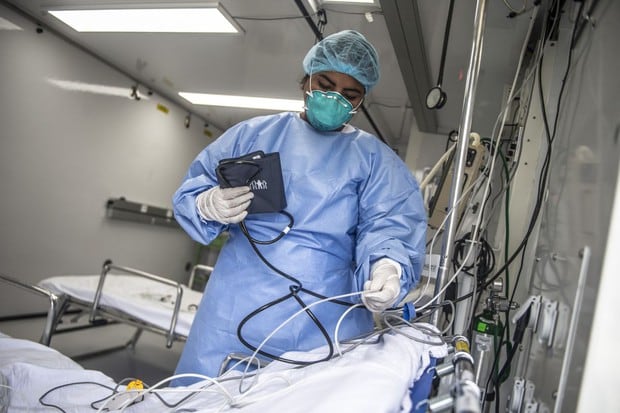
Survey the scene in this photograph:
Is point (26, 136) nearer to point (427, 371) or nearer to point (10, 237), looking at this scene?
point (10, 237)

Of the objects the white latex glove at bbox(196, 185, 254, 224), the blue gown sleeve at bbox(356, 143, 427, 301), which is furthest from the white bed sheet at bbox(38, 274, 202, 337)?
the blue gown sleeve at bbox(356, 143, 427, 301)

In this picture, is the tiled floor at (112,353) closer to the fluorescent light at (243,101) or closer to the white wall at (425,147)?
the fluorescent light at (243,101)

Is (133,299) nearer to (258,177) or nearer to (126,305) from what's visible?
(126,305)

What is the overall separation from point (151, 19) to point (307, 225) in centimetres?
234

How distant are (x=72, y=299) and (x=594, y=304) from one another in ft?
9.69

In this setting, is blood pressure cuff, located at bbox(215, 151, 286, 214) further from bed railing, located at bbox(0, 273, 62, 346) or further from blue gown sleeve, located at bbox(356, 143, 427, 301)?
bed railing, located at bbox(0, 273, 62, 346)

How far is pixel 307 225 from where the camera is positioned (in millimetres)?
1235

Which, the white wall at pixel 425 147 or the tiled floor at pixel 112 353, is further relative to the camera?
the white wall at pixel 425 147

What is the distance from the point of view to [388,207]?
1.24 metres

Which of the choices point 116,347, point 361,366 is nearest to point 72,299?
point 116,347

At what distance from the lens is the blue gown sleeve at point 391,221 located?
111 cm

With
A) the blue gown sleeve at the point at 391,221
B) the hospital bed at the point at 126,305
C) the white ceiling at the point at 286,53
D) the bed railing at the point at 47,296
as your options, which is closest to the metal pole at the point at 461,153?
the blue gown sleeve at the point at 391,221

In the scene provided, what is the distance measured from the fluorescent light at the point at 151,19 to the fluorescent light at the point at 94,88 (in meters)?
0.62

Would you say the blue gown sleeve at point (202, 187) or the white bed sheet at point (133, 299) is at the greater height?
the blue gown sleeve at point (202, 187)
